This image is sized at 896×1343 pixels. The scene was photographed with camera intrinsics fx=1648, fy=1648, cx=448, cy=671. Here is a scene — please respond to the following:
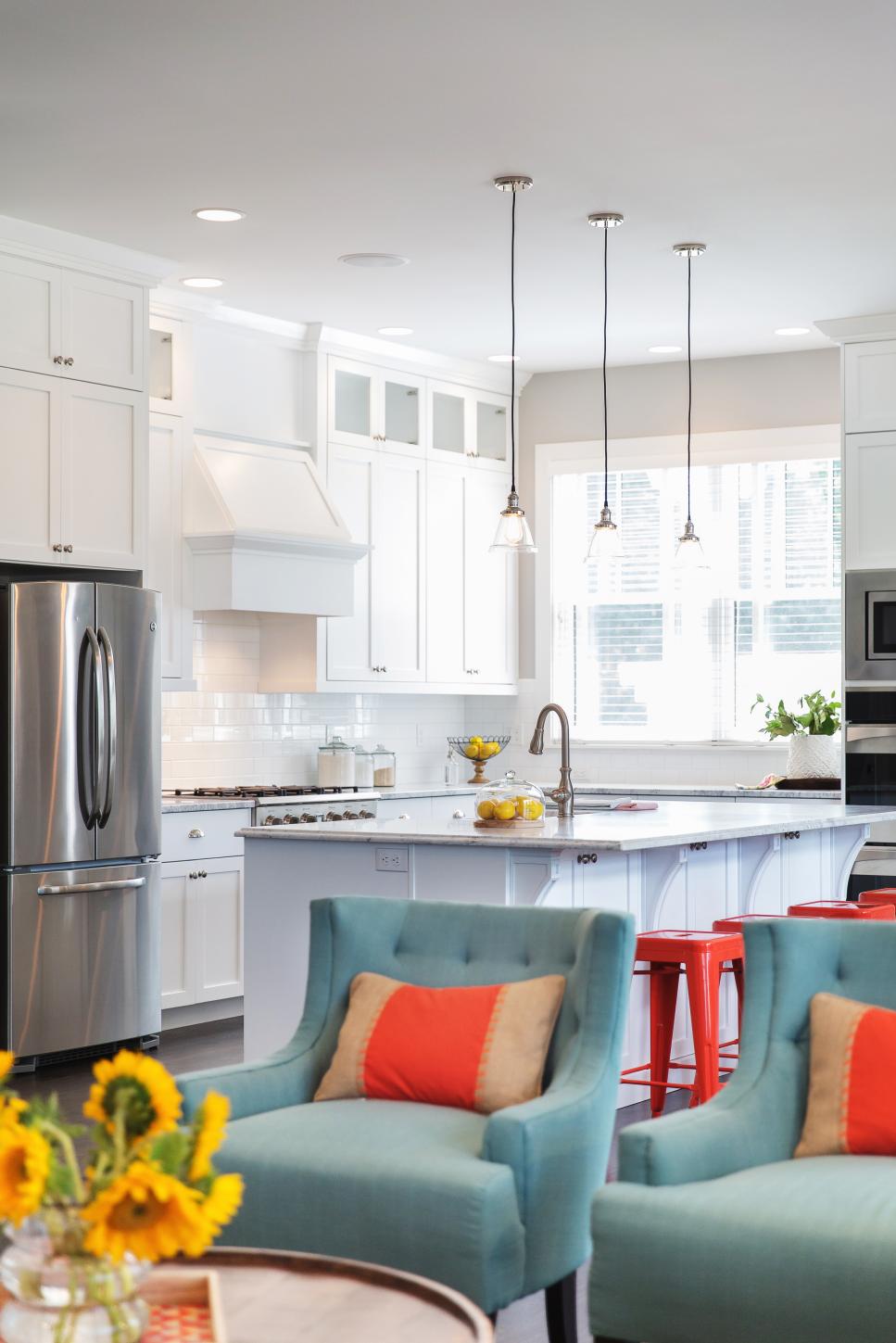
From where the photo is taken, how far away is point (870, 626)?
7070 mm

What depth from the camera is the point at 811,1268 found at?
2.31m

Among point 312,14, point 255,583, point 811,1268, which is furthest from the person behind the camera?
point 255,583

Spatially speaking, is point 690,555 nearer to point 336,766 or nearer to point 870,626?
point 870,626

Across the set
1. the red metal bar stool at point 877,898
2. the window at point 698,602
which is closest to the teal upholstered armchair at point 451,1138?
the red metal bar stool at point 877,898

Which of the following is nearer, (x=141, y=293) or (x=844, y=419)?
(x=141, y=293)

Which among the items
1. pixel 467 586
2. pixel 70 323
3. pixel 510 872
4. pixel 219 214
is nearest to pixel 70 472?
pixel 70 323

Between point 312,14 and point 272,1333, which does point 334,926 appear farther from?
point 312,14

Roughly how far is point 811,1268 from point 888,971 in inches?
28.5

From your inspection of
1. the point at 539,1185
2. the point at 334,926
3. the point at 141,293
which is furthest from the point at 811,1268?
the point at 141,293

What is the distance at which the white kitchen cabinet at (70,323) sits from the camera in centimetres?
561

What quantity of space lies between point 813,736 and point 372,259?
117 inches

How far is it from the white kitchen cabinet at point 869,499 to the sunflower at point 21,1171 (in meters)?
5.96

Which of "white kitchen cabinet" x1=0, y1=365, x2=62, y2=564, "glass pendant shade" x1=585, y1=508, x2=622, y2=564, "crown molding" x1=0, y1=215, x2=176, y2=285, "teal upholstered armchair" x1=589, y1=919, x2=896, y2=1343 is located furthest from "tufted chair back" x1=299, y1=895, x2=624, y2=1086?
"crown molding" x1=0, y1=215, x2=176, y2=285

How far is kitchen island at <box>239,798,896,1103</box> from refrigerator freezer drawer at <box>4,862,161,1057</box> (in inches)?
35.8
